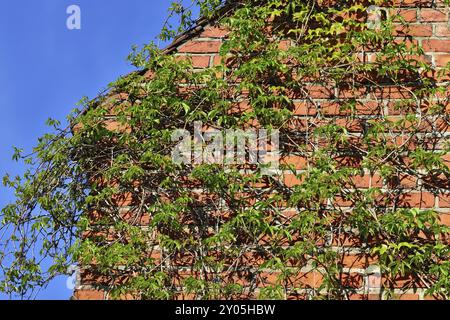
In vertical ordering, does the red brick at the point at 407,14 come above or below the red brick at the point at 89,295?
above

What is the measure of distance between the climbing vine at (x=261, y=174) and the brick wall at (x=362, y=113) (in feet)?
0.04

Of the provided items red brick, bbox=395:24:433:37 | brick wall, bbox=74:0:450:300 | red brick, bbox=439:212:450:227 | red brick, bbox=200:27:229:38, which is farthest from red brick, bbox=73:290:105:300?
red brick, bbox=395:24:433:37

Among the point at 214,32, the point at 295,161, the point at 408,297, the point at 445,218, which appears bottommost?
the point at 408,297

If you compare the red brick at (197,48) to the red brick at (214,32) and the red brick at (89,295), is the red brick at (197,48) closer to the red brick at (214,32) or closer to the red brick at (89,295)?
the red brick at (214,32)

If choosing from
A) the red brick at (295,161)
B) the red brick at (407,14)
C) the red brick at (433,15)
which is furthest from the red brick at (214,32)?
the red brick at (433,15)

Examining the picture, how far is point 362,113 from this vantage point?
4.15 m

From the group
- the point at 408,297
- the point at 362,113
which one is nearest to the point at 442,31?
the point at 362,113

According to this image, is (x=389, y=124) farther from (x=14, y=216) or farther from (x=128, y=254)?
(x=14, y=216)

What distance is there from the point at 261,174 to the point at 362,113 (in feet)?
2.14

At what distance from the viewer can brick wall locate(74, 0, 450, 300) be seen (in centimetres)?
387

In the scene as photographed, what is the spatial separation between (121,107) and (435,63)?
1756 mm

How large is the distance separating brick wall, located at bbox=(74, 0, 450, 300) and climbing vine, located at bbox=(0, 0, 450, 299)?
12 mm

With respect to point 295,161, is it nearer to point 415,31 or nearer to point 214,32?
point 214,32

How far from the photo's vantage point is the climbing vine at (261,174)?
12.7 feet
